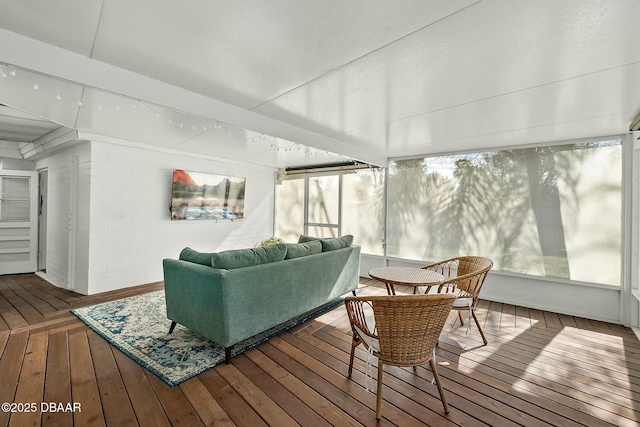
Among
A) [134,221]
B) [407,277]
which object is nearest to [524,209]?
[407,277]

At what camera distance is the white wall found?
160 inches

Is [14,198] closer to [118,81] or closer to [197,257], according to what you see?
[197,257]

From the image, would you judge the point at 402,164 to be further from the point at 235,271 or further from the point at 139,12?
the point at 139,12

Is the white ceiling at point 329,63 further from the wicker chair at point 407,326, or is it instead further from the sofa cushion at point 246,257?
the wicker chair at point 407,326

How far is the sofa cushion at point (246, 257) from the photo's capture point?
8.00 ft

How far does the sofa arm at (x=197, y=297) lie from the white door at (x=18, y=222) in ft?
14.8

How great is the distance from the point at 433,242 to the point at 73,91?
492 cm

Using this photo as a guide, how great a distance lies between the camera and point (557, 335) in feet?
10.0

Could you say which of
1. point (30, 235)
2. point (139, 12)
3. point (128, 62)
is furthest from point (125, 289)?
point (139, 12)

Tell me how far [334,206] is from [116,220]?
390cm

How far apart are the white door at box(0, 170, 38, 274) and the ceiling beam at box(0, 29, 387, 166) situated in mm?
5041

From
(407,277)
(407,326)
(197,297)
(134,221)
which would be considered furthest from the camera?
(134,221)

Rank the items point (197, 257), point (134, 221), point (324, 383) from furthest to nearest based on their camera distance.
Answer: point (134, 221) → point (197, 257) → point (324, 383)

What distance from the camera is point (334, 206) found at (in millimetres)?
6184
